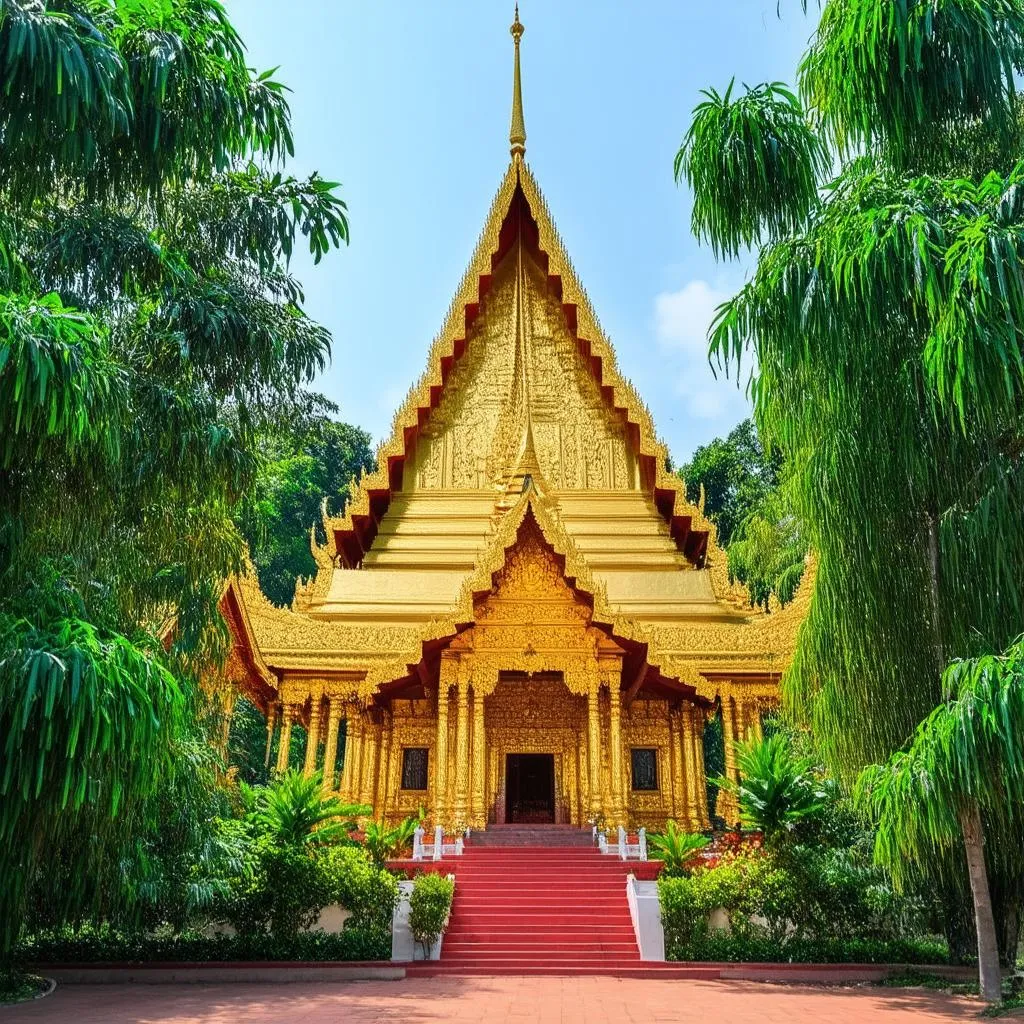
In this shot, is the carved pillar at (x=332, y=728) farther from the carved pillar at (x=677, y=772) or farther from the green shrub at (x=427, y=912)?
the green shrub at (x=427, y=912)

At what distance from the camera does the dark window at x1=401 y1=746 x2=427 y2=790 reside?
1373cm

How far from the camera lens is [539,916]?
29.2 ft

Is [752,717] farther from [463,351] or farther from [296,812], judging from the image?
[463,351]

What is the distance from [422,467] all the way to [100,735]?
12.9m

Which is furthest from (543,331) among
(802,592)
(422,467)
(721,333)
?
(721,333)

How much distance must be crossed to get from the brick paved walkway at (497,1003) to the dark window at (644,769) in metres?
5.97

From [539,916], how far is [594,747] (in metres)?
3.25

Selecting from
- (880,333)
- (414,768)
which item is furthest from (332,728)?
(880,333)

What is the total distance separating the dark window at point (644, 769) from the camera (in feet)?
44.9

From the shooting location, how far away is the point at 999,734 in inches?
194

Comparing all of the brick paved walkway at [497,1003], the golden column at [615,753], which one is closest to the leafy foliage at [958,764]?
the brick paved walkway at [497,1003]

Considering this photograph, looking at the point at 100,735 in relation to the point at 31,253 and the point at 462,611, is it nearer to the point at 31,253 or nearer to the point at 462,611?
the point at 31,253

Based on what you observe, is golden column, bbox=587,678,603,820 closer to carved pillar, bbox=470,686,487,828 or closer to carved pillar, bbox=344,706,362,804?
carved pillar, bbox=470,686,487,828

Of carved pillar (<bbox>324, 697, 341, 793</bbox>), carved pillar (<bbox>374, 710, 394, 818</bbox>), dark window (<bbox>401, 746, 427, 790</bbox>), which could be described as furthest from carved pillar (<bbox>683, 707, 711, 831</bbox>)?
carved pillar (<bbox>324, 697, 341, 793</bbox>)
